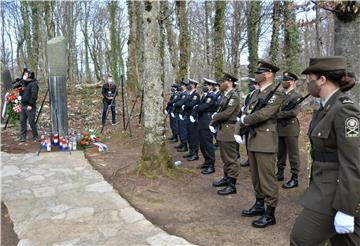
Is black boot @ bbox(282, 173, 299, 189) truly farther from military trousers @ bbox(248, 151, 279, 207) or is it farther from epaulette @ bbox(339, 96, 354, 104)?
epaulette @ bbox(339, 96, 354, 104)

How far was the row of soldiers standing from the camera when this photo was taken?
4492 millimetres

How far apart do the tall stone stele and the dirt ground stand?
2.03 meters

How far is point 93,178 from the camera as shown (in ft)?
22.2

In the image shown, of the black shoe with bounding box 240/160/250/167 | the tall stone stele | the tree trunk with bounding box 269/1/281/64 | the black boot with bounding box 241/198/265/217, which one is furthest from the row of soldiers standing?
the tree trunk with bounding box 269/1/281/64

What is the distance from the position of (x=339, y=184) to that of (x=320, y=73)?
86 centimetres

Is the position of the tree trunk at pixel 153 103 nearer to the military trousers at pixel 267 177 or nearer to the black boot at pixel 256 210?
the black boot at pixel 256 210

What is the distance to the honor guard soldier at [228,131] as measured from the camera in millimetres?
5941

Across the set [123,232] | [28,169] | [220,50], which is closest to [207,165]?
[123,232]

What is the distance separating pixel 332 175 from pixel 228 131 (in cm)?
353

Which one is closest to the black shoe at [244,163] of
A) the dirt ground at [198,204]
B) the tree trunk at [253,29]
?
the dirt ground at [198,204]

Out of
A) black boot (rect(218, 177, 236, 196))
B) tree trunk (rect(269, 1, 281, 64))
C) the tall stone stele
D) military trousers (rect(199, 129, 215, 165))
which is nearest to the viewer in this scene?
black boot (rect(218, 177, 236, 196))

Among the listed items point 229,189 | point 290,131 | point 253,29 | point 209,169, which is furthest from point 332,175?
point 253,29

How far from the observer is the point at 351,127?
2400 mm

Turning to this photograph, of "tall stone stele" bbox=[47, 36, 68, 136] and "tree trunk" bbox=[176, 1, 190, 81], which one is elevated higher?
"tree trunk" bbox=[176, 1, 190, 81]
